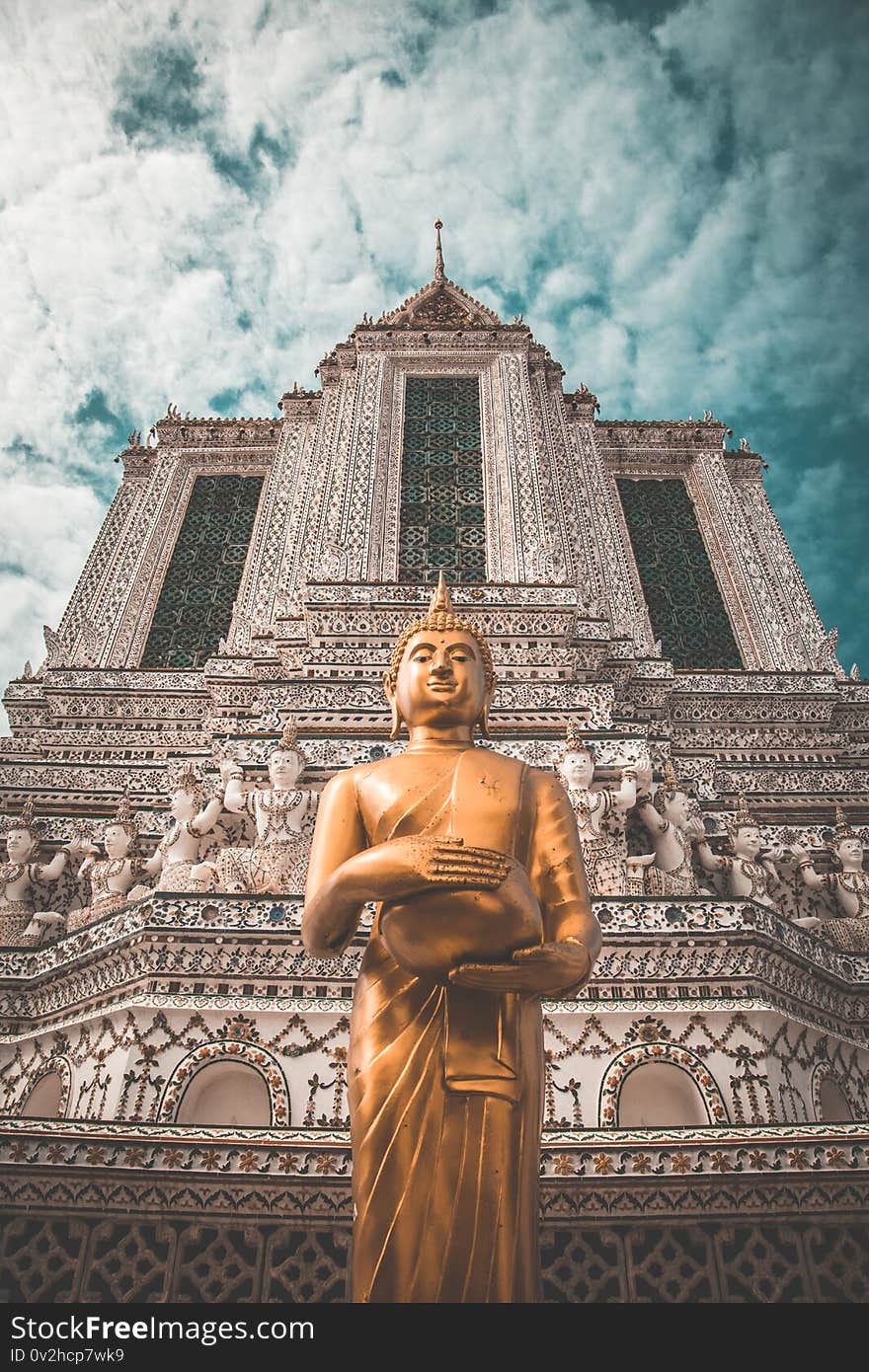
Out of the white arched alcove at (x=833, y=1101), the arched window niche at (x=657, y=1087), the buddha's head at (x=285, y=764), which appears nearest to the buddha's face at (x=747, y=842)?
the white arched alcove at (x=833, y=1101)

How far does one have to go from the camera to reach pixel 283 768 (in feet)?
21.2

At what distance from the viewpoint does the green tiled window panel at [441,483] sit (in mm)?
11141

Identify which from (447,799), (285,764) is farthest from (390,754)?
(447,799)

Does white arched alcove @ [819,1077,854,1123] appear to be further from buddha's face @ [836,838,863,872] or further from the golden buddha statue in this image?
the golden buddha statue

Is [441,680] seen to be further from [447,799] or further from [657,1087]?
[657,1087]

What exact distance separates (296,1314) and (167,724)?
902 centimetres

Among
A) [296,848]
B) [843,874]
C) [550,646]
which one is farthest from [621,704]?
[296,848]

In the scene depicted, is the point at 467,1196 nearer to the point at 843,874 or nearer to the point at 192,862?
the point at 192,862

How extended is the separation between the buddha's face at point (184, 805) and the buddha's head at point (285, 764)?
1.85 ft

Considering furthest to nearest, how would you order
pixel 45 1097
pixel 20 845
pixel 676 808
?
1. pixel 20 845
2. pixel 676 808
3. pixel 45 1097

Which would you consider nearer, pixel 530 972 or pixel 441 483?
pixel 530 972

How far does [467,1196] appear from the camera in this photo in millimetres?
2131

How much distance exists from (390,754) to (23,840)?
297 centimetres

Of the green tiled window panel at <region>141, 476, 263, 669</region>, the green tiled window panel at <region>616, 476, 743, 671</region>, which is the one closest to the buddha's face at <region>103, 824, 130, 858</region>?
the green tiled window panel at <region>141, 476, 263, 669</region>
